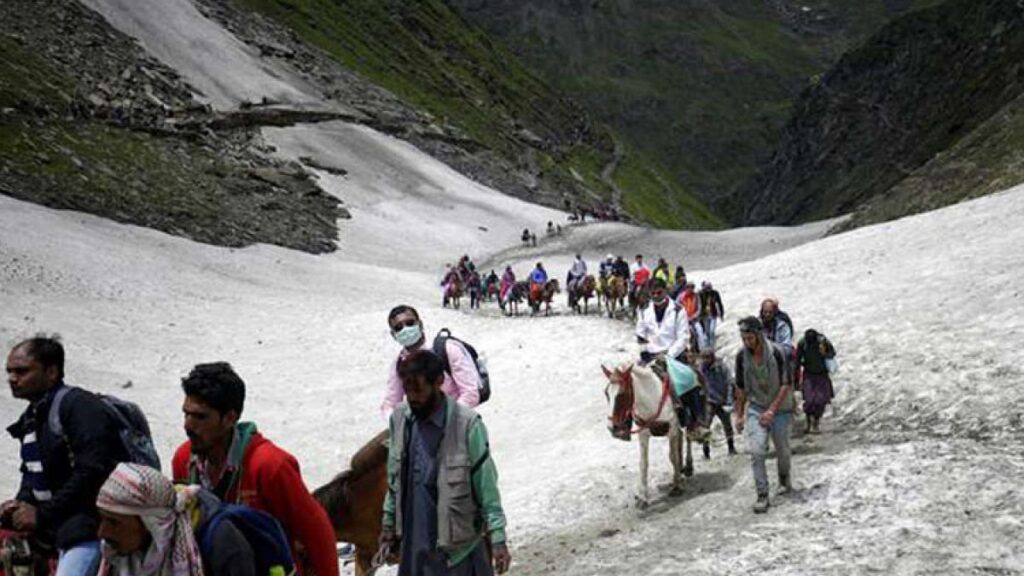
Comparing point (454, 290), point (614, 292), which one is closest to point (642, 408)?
point (614, 292)

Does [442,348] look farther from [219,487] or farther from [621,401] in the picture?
[621,401]

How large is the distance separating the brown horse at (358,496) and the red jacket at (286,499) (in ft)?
9.08

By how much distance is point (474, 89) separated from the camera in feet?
469

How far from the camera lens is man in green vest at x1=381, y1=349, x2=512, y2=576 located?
652 cm

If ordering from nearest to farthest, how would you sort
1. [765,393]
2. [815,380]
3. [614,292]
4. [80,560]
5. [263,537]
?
[263,537] < [80,560] < [765,393] < [815,380] < [614,292]

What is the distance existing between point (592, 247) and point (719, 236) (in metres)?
10.8

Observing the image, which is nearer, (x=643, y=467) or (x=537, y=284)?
(x=643, y=467)

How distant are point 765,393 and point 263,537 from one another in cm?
821

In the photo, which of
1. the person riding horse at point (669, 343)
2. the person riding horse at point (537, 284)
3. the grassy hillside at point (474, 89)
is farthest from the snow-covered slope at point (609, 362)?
the grassy hillside at point (474, 89)

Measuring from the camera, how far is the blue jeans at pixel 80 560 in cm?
600

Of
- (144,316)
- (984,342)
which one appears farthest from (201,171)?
(984,342)

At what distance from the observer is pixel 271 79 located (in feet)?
316

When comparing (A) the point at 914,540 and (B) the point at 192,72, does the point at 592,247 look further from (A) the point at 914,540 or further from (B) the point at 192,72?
(A) the point at 914,540

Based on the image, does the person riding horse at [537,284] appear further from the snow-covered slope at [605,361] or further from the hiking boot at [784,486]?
the hiking boot at [784,486]
